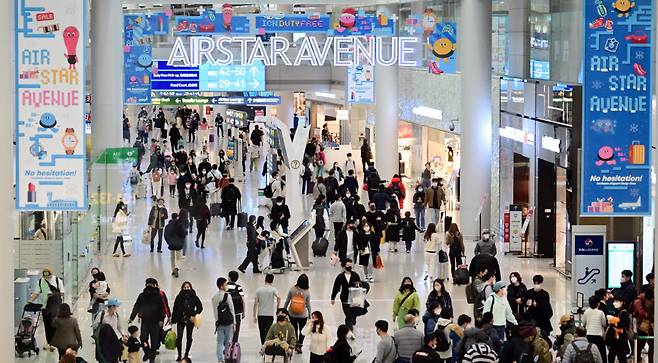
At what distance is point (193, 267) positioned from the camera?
1063 inches

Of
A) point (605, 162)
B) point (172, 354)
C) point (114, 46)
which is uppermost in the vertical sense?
point (114, 46)

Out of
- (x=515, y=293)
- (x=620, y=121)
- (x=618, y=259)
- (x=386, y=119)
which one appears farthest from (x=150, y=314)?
(x=386, y=119)

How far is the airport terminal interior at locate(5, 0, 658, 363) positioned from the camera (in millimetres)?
A: 16062

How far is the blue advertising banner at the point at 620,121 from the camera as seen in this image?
59.7 feet

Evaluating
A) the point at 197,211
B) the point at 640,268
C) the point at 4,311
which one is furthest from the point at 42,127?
the point at 197,211

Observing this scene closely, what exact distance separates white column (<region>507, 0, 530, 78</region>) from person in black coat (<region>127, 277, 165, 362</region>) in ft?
43.2

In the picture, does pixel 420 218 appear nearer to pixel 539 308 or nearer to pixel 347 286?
pixel 347 286

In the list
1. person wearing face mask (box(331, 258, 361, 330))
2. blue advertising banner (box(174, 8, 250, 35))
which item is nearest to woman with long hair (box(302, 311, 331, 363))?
person wearing face mask (box(331, 258, 361, 330))

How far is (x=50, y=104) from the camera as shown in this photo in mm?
15875

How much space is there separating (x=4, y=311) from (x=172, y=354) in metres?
4.90

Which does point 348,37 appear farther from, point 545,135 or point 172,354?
point 172,354

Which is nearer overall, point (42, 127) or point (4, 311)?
point (4, 311)

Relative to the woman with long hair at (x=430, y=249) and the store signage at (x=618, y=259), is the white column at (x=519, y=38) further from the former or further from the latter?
the store signage at (x=618, y=259)

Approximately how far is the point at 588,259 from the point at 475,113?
10.3 m
